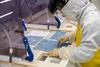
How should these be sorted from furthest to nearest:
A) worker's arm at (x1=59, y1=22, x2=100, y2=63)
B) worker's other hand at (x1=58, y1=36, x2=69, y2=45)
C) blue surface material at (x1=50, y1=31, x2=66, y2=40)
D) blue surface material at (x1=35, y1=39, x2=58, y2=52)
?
blue surface material at (x1=50, y1=31, x2=66, y2=40) < worker's other hand at (x1=58, y1=36, x2=69, y2=45) < blue surface material at (x1=35, y1=39, x2=58, y2=52) < worker's arm at (x1=59, y1=22, x2=100, y2=63)

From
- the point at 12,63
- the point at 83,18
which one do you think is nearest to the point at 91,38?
the point at 83,18

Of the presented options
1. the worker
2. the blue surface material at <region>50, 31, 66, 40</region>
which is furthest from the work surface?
the worker

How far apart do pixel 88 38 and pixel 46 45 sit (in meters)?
0.63

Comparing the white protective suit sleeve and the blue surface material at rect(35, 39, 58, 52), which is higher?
the white protective suit sleeve

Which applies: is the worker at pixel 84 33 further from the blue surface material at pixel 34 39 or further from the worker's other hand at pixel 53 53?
the blue surface material at pixel 34 39

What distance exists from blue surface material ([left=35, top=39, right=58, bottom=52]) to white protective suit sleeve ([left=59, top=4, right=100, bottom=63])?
13.9 inches

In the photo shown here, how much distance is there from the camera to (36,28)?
264cm

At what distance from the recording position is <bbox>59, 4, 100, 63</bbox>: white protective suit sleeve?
1553 millimetres

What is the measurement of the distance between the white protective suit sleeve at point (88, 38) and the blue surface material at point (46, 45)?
35cm

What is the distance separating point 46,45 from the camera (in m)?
2.06

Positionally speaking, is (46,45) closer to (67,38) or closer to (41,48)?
(41,48)

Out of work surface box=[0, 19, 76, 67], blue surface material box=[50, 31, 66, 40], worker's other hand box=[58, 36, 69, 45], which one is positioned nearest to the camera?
work surface box=[0, 19, 76, 67]

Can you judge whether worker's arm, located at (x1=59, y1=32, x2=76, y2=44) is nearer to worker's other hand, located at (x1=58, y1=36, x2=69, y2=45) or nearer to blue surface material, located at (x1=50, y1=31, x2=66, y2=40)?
worker's other hand, located at (x1=58, y1=36, x2=69, y2=45)

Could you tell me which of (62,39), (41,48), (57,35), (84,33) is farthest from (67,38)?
(84,33)
